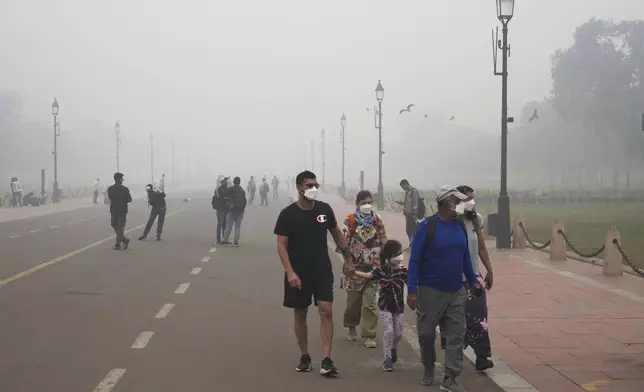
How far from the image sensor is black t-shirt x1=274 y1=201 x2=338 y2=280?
763 cm

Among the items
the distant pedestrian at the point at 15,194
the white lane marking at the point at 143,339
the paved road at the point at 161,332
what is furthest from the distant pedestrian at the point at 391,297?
the distant pedestrian at the point at 15,194

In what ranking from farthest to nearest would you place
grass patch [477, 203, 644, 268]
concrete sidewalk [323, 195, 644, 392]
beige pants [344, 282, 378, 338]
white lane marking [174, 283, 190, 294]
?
grass patch [477, 203, 644, 268], white lane marking [174, 283, 190, 294], beige pants [344, 282, 378, 338], concrete sidewalk [323, 195, 644, 392]

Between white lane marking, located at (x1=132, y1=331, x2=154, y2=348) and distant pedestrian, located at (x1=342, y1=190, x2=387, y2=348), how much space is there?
2152 mm

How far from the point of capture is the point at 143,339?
925 centimetres

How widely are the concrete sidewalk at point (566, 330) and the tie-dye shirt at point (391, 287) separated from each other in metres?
1.04

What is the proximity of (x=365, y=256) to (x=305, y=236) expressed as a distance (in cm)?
160

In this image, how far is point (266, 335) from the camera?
9.71 metres

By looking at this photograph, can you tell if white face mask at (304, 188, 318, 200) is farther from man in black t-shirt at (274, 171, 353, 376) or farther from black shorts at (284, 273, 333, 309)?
black shorts at (284, 273, 333, 309)

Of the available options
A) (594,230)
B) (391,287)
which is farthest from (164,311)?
(594,230)

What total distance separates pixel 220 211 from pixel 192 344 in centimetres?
1385

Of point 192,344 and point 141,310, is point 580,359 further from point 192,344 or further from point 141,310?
point 141,310

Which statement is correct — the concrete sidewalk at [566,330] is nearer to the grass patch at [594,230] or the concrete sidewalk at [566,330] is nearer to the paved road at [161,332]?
the paved road at [161,332]

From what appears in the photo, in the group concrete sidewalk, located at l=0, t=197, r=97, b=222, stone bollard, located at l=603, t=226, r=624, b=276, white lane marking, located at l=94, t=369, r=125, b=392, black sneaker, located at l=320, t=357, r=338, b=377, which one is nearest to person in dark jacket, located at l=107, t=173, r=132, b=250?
stone bollard, located at l=603, t=226, r=624, b=276

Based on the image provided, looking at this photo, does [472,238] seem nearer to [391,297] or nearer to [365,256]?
[391,297]
